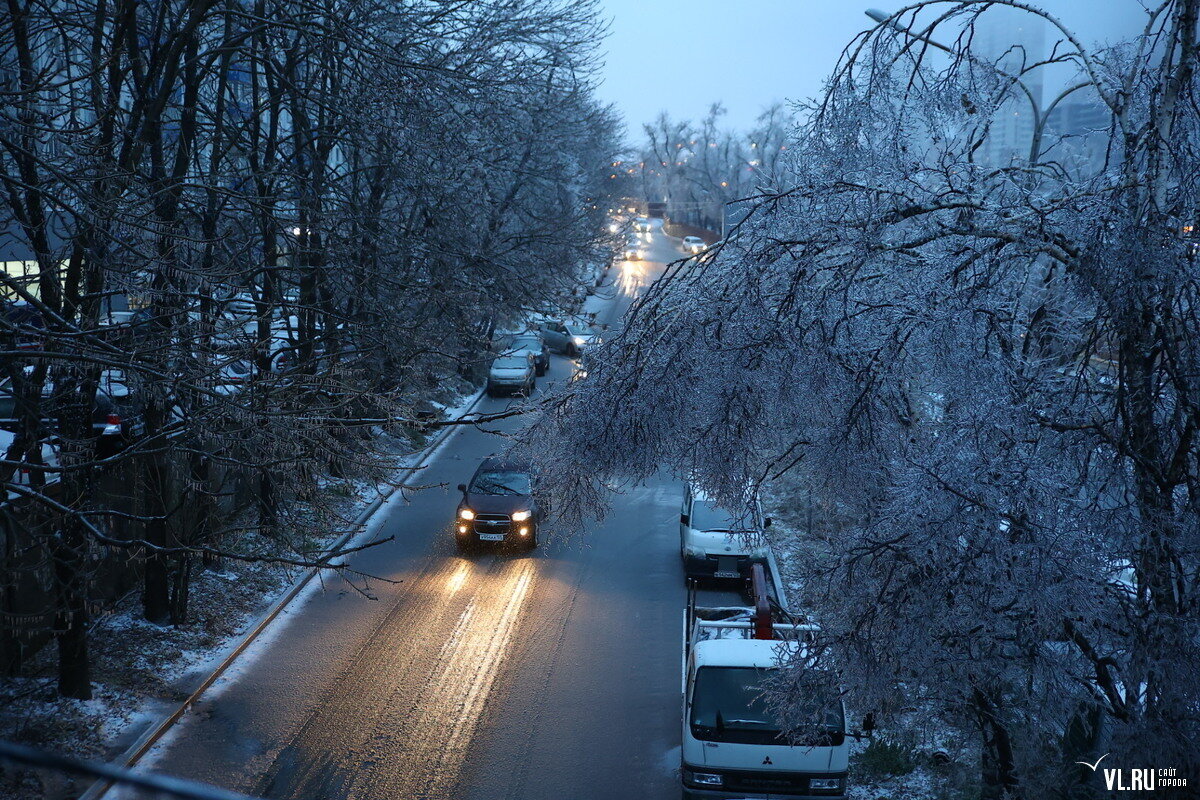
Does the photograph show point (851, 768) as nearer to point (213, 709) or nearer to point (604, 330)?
point (604, 330)

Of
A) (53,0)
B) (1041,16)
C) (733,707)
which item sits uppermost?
(53,0)

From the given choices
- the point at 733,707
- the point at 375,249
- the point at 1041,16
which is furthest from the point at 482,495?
the point at 1041,16

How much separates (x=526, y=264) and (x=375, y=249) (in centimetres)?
754

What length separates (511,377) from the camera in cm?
3359

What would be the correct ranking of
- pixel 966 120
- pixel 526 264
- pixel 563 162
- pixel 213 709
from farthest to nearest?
1. pixel 563 162
2. pixel 526 264
3. pixel 213 709
4. pixel 966 120

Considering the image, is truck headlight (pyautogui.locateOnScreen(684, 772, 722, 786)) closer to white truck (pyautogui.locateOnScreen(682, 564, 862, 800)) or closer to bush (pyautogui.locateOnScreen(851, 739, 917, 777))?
white truck (pyautogui.locateOnScreen(682, 564, 862, 800))

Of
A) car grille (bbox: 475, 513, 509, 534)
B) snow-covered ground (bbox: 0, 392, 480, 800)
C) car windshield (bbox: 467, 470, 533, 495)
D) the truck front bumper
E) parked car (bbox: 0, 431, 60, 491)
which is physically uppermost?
parked car (bbox: 0, 431, 60, 491)

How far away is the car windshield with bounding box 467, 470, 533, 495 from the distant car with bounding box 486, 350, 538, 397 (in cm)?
1340

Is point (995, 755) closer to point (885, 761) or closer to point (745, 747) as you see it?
point (745, 747)

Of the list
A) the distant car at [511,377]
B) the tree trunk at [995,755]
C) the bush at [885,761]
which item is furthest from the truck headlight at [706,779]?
the distant car at [511,377]

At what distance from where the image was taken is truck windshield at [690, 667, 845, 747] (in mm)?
9563

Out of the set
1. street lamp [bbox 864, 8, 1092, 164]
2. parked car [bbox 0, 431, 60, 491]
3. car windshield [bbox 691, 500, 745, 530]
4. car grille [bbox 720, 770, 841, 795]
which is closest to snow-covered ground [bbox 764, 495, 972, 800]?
car grille [bbox 720, 770, 841, 795]

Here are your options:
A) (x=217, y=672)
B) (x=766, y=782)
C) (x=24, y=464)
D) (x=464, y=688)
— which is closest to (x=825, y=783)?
(x=766, y=782)

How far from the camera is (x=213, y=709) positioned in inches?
454
